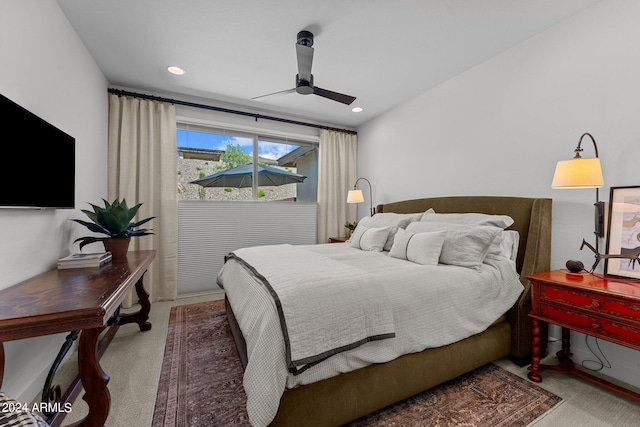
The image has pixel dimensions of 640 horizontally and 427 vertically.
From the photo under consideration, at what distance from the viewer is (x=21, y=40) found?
158 cm

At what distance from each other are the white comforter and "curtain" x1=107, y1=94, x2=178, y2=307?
1599 mm

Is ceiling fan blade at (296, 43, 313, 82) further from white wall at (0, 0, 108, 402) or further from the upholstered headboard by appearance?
the upholstered headboard

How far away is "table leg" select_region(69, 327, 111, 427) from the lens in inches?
46.8

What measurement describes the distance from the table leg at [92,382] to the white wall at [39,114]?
68 centimetres

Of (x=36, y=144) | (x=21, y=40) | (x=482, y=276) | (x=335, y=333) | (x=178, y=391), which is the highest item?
(x=21, y=40)

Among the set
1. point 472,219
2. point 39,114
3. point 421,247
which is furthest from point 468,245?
point 39,114

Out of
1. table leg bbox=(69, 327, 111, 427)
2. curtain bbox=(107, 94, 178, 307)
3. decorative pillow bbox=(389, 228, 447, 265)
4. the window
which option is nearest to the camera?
table leg bbox=(69, 327, 111, 427)

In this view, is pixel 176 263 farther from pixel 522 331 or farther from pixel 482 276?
pixel 522 331

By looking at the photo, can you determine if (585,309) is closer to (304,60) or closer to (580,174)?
(580,174)

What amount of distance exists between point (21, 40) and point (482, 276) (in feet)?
10.7

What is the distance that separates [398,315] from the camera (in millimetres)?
1538

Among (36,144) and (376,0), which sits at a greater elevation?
(376,0)

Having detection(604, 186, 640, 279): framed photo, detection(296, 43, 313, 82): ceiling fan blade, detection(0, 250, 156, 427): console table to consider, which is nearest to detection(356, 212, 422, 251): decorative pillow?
detection(604, 186, 640, 279): framed photo

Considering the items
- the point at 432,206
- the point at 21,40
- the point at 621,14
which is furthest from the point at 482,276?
the point at 21,40
